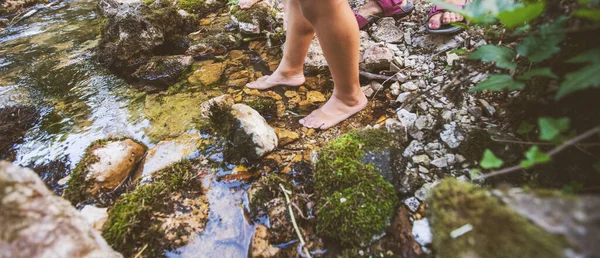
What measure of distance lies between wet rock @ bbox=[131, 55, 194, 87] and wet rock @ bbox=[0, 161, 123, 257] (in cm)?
274

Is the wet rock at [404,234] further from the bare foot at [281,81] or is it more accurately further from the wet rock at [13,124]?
the wet rock at [13,124]

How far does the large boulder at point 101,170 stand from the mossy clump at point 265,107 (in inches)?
46.6

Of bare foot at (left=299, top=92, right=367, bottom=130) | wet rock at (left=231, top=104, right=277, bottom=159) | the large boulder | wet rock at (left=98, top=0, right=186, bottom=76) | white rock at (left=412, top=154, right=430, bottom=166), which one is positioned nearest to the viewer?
white rock at (left=412, top=154, right=430, bottom=166)

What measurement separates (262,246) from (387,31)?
297 cm

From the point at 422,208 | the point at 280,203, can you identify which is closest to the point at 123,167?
the point at 280,203

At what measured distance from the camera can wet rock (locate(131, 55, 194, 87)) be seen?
3.79 metres

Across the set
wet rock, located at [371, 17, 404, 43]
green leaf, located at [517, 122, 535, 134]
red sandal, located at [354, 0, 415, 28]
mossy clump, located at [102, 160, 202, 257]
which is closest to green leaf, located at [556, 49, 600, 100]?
green leaf, located at [517, 122, 535, 134]

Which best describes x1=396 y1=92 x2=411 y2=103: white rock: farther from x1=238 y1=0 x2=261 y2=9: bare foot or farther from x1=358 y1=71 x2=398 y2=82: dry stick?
x1=238 y1=0 x2=261 y2=9: bare foot

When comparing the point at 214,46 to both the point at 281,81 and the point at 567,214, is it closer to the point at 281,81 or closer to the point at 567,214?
the point at 281,81

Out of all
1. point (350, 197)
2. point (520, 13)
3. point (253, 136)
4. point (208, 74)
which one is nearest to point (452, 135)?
point (350, 197)

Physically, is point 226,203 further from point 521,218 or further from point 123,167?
point 521,218

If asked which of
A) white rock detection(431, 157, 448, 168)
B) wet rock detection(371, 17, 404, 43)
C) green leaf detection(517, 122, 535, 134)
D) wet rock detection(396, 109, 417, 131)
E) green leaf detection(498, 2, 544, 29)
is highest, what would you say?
green leaf detection(498, 2, 544, 29)

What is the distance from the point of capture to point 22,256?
1032mm

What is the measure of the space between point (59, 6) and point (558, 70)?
36.6 feet
